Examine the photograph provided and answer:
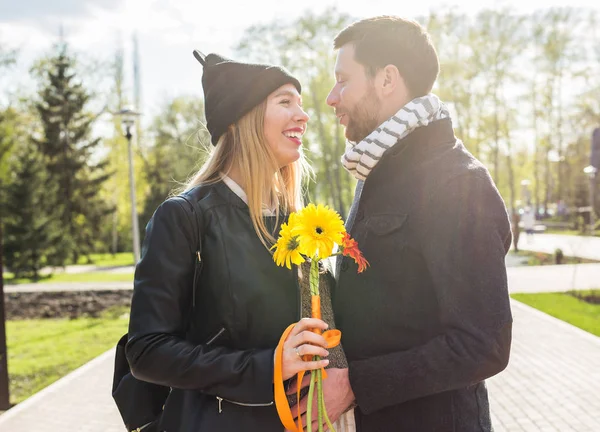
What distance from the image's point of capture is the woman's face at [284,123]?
89.1 inches

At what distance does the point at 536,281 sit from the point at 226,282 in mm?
14828

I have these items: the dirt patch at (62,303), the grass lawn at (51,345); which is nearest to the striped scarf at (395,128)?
the grass lawn at (51,345)

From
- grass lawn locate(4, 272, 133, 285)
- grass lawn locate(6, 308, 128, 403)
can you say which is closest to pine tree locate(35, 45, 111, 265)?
grass lawn locate(4, 272, 133, 285)

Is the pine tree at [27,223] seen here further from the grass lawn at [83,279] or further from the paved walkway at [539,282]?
the paved walkway at [539,282]

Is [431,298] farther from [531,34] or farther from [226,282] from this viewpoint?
[531,34]

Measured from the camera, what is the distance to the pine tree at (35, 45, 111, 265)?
36.2 m

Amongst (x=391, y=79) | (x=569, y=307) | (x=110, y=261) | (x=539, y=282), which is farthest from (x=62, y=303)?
(x=110, y=261)

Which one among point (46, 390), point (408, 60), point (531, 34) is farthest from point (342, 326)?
point (531, 34)

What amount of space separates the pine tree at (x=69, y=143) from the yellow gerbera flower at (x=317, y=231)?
36.0 m

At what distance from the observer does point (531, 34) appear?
31484 millimetres

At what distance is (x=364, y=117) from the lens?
7.04 ft

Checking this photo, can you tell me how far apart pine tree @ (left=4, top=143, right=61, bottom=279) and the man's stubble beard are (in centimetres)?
2330

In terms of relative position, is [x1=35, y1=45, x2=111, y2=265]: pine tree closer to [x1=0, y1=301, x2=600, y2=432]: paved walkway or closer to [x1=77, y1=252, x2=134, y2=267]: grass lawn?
[x1=77, y1=252, x2=134, y2=267]: grass lawn

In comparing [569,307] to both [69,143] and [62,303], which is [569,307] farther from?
[69,143]
